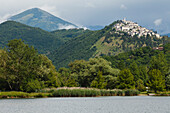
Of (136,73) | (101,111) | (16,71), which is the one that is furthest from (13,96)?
(136,73)

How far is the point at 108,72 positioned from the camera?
410ft

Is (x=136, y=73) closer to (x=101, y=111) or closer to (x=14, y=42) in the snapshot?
(x=14, y=42)

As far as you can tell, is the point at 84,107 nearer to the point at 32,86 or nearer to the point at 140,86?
the point at 32,86

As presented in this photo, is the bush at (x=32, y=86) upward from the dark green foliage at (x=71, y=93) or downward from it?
upward

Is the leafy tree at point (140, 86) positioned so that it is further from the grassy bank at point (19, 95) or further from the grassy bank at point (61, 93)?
the grassy bank at point (19, 95)

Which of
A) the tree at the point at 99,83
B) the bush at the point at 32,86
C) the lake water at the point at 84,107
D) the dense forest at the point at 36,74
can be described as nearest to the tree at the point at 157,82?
the dense forest at the point at 36,74

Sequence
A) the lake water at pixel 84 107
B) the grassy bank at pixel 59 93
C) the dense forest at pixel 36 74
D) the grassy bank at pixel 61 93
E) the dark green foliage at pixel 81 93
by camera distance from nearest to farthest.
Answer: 1. the lake water at pixel 84 107
2. the grassy bank at pixel 59 93
3. the grassy bank at pixel 61 93
4. the dark green foliage at pixel 81 93
5. the dense forest at pixel 36 74

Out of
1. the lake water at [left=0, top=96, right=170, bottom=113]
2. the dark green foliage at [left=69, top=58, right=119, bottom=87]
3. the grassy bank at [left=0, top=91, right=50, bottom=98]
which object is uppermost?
the dark green foliage at [left=69, top=58, right=119, bottom=87]

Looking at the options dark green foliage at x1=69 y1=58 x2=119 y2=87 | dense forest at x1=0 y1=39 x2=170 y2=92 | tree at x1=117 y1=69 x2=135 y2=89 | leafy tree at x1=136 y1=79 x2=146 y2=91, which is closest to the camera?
dense forest at x1=0 y1=39 x2=170 y2=92

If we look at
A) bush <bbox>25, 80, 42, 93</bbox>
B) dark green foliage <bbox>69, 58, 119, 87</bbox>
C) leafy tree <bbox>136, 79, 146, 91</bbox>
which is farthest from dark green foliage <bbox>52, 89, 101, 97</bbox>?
leafy tree <bbox>136, 79, 146, 91</bbox>

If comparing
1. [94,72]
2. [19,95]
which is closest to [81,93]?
[19,95]

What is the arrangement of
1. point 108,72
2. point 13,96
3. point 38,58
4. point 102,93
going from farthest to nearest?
point 108,72, point 38,58, point 102,93, point 13,96

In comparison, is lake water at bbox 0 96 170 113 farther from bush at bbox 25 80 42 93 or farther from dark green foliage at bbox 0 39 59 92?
dark green foliage at bbox 0 39 59 92

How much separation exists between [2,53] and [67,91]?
32.6 meters
